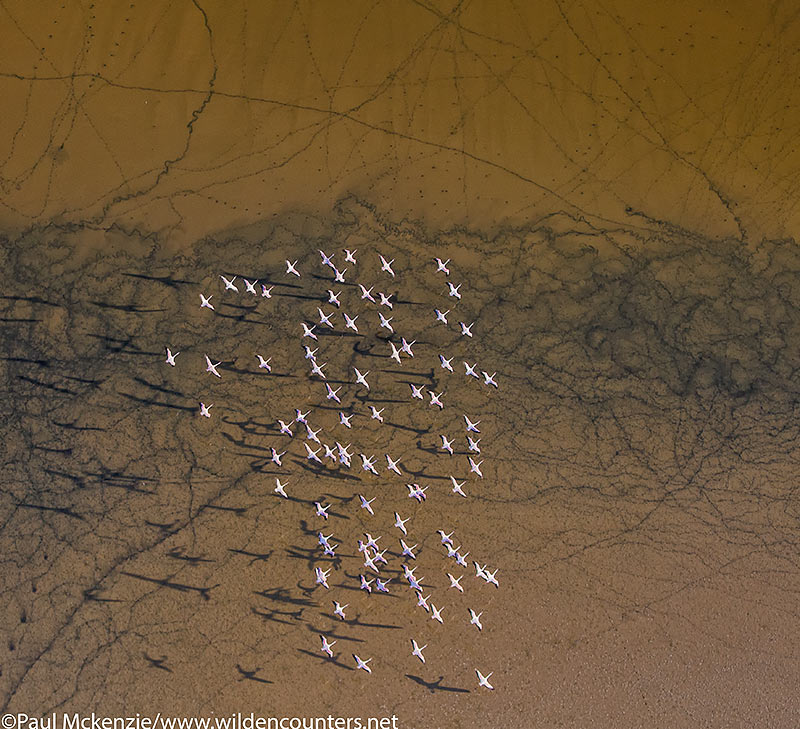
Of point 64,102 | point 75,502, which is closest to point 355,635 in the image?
point 75,502

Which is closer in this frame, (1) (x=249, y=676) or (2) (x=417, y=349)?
(1) (x=249, y=676)

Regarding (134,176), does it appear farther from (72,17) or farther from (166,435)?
(166,435)

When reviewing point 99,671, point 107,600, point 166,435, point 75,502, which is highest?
point 166,435

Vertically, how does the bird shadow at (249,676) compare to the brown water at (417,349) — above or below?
below

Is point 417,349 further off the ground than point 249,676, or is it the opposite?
point 417,349

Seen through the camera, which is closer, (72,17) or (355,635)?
(355,635)

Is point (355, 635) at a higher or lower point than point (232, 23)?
lower

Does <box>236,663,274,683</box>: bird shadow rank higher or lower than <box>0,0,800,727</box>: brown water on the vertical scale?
lower
